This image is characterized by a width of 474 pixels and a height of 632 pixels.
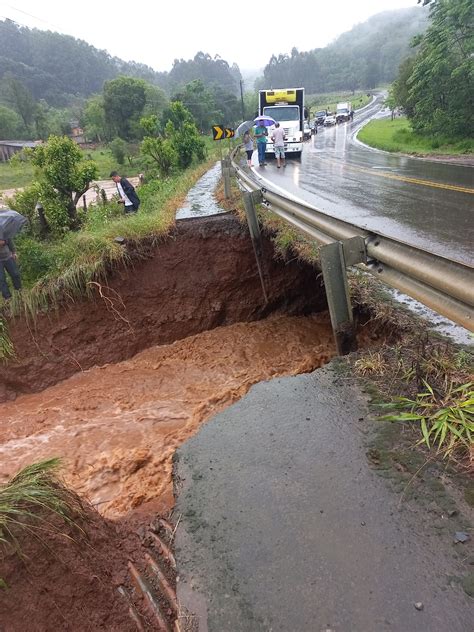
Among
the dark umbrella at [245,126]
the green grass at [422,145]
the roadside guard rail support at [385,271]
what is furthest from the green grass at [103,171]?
the roadside guard rail support at [385,271]

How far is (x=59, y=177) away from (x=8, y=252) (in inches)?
154

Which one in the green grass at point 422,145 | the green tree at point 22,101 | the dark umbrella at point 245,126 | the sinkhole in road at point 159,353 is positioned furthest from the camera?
the green tree at point 22,101

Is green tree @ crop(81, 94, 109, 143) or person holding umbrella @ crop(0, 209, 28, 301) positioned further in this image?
green tree @ crop(81, 94, 109, 143)

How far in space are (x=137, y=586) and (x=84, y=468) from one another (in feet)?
8.95

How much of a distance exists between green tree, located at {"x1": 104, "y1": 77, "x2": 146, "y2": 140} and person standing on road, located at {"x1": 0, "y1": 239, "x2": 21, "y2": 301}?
64.5 m

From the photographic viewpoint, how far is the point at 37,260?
7695mm

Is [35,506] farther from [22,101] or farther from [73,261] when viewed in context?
[22,101]

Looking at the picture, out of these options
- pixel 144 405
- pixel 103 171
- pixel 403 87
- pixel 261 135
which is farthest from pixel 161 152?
pixel 103 171

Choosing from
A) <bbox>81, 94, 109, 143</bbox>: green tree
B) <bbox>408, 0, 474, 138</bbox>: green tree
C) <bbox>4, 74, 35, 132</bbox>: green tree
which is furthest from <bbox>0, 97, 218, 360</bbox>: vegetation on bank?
<bbox>4, 74, 35, 132</bbox>: green tree

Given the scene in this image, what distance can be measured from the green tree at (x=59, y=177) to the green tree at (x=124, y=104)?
6045 cm

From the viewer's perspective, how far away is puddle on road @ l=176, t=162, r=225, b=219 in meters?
8.87

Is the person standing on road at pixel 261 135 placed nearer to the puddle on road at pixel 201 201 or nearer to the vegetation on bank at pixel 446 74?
the puddle on road at pixel 201 201

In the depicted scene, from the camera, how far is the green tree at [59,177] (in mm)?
10133

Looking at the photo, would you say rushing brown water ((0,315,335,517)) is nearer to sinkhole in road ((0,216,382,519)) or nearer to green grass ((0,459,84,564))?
sinkhole in road ((0,216,382,519))
